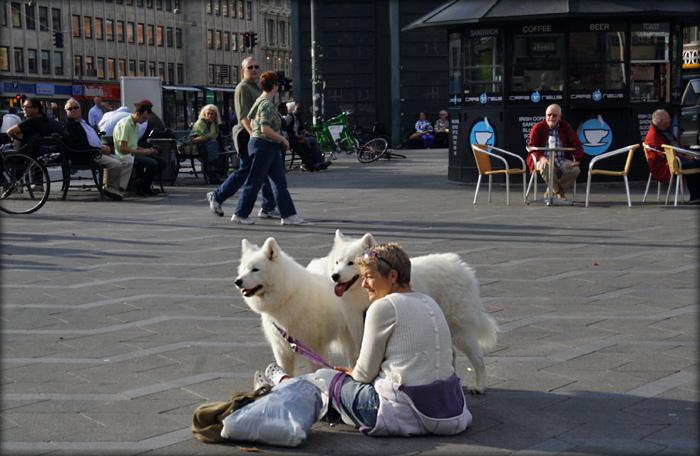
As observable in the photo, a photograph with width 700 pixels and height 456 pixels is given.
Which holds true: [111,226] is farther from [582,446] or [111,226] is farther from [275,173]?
[582,446]

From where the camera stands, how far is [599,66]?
18797mm

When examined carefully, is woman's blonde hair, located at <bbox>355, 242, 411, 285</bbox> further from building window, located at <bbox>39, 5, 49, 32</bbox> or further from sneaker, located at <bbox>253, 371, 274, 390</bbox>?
building window, located at <bbox>39, 5, 49, 32</bbox>

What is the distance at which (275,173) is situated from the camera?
548 inches

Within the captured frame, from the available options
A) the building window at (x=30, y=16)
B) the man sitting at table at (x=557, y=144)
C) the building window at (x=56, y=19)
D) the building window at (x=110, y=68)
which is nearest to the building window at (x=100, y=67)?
the building window at (x=110, y=68)

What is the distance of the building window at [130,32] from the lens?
9669 centimetres

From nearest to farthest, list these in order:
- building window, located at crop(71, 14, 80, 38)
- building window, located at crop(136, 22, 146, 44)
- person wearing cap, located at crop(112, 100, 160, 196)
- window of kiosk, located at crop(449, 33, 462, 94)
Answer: person wearing cap, located at crop(112, 100, 160, 196) → window of kiosk, located at crop(449, 33, 462, 94) → building window, located at crop(71, 14, 80, 38) → building window, located at crop(136, 22, 146, 44)

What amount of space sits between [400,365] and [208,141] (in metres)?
16.7

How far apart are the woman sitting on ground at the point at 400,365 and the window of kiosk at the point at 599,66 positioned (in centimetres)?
1422

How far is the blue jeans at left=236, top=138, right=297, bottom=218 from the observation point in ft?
45.4

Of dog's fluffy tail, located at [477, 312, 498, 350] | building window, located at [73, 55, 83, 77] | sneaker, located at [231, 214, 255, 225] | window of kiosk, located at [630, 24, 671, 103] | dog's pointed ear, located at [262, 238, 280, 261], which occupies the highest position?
building window, located at [73, 55, 83, 77]

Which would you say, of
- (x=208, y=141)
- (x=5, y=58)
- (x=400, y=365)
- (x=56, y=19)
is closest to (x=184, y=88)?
(x=208, y=141)

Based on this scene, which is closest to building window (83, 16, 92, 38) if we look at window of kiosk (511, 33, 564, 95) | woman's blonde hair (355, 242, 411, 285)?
window of kiosk (511, 33, 564, 95)

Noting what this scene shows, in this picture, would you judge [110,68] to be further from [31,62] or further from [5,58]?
[5,58]

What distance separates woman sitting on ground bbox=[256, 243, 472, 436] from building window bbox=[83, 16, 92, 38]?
293 feet
